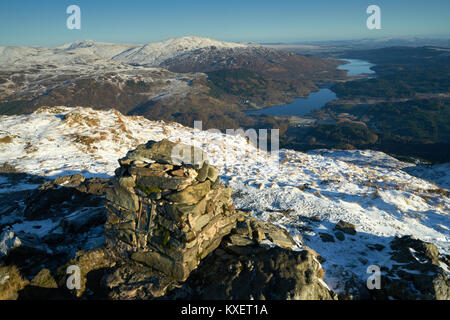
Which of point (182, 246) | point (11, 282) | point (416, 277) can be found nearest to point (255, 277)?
point (182, 246)

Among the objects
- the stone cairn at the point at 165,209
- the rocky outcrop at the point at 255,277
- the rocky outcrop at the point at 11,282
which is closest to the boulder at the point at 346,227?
the rocky outcrop at the point at 255,277

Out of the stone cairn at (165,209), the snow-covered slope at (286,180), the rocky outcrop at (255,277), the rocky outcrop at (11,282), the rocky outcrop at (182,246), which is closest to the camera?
the rocky outcrop at (255,277)

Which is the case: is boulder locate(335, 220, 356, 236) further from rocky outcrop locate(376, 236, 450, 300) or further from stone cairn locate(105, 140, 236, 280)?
stone cairn locate(105, 140, 236, 280)

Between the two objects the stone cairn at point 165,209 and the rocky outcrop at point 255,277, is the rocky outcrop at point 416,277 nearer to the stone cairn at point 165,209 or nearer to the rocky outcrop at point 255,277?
the rocky outcrop at point 255,277

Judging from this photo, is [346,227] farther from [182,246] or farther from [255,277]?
[182,246]

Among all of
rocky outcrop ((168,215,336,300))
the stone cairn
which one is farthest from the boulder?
the stone cairn
